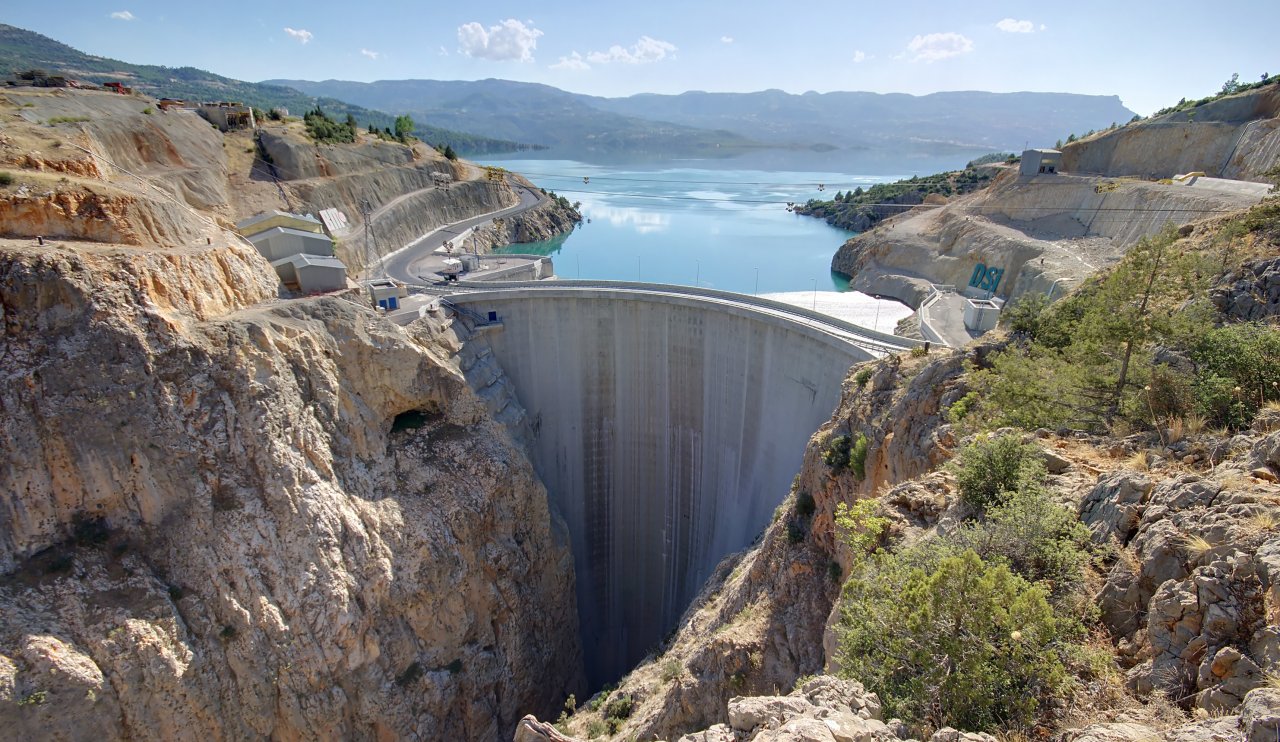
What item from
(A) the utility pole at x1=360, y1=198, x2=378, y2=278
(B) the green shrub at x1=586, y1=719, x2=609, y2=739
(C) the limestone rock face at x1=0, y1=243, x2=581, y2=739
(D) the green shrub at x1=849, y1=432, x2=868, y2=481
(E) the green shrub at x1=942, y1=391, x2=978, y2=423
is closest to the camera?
(E) the green shrub at x1=942, y1=391, x2=978, y2=423

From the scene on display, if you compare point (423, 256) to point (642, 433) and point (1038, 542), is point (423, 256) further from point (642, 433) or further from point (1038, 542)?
point (1038, 542)

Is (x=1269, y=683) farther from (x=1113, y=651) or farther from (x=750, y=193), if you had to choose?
(x=750, y=193)

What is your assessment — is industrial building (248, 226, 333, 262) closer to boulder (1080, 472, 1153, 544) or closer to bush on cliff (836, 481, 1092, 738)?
bush on cliff (836, 481, 1092, 738)

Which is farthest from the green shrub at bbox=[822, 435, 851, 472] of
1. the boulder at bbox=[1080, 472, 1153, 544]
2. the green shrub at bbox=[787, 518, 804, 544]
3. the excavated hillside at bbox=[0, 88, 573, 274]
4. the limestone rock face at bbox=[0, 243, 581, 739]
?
the excavated hillside at bbox=[0, 88, 573, 274]

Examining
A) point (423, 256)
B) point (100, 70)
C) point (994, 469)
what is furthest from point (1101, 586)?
point (100, 70)

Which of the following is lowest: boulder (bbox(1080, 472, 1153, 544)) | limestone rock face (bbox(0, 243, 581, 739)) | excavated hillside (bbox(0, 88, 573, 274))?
limestone rock face (bbox(0, 243, 581, 739))

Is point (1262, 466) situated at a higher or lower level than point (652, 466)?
higher

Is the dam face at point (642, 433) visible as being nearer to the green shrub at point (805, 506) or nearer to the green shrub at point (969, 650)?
the green shrub at point (805, 506)

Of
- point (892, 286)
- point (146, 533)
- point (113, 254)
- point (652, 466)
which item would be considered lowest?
point (652, 466)

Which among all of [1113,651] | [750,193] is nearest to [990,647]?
[1113,651]
